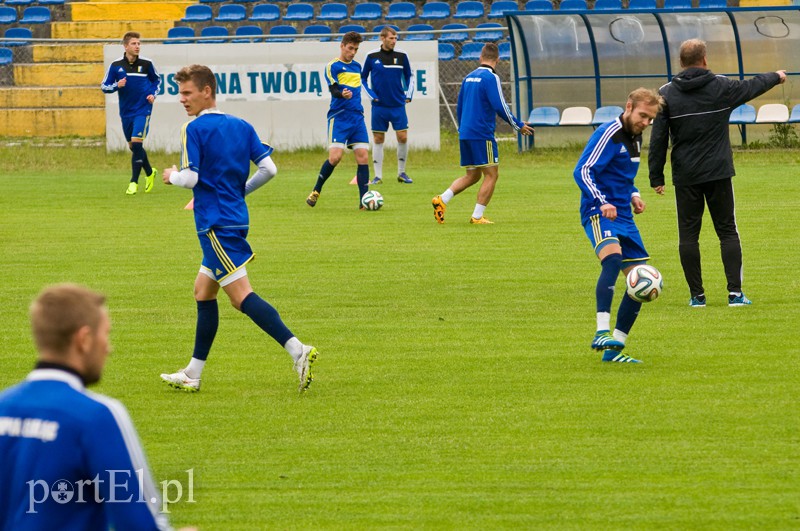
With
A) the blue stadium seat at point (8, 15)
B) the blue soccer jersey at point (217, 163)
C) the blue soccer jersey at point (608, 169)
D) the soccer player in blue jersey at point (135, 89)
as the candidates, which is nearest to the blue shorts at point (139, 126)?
the soccer player in blue jersey at point (135, 89)

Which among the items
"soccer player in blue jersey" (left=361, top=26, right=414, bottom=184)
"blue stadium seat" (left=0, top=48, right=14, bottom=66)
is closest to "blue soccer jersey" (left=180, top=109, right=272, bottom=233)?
"soccer player in blue jersey" (left=361, top=26, right=414, bottom=184)

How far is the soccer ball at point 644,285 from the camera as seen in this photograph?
27.1ft

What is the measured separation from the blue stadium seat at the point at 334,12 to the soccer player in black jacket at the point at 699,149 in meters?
24.0

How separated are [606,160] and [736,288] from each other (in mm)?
2746

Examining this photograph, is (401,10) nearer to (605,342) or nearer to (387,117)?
(387,117)

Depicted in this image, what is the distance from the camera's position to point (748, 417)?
7023mm

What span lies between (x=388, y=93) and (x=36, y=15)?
17.9m

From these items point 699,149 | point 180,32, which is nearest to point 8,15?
point 180,32

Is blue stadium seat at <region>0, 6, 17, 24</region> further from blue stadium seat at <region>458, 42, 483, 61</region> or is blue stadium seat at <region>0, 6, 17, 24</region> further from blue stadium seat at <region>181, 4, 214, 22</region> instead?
blue stadium seat at <region>458, 42, 483, 61</region>

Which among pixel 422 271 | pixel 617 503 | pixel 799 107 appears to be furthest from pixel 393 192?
pixel 617 503

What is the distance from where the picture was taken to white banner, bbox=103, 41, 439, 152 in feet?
86.4

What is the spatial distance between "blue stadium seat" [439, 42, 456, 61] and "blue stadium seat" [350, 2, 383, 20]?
2528 millimetres

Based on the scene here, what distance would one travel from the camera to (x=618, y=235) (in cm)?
868

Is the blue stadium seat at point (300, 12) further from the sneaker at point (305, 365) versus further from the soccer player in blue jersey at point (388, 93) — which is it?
the sneaker at point (305, 365)
